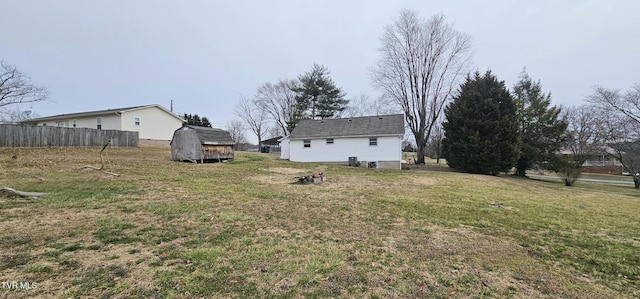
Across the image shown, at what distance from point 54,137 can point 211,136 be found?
12.2 meters

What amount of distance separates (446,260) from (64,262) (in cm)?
507

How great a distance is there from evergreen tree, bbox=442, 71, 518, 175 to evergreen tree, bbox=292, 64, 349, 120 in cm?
1919

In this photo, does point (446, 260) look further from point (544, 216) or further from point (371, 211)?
point (544, 216)

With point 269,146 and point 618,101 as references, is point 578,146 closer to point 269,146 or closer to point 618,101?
point 618,101

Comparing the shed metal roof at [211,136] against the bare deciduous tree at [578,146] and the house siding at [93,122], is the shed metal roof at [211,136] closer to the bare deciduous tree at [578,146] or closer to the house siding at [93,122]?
the house siding at [93,122]

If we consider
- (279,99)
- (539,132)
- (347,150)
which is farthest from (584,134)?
(279,99)

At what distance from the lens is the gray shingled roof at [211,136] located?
17562mm

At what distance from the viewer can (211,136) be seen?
60.5 feet

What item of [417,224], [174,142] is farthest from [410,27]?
[417,224]

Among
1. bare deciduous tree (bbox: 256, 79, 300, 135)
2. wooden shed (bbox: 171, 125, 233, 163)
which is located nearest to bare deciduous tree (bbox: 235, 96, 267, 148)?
bare deciduous tree (bbox: 256, 79, 300, 135)

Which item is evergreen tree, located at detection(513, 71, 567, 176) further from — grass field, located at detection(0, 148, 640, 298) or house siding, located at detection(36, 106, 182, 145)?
house siding, located at detection(36, 106, 182, 145)

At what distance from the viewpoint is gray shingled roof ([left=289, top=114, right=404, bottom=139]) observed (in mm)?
21375

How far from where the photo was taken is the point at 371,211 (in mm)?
6707

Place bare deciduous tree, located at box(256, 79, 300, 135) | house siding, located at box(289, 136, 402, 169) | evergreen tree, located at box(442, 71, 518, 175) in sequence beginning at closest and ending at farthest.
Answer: evergreen tree, located at box(442, 71, 518, 175) < house siding, located at box(289, 136, 402, 169) < bare deciduous tree, located at box(256, 79, 300, 135)
